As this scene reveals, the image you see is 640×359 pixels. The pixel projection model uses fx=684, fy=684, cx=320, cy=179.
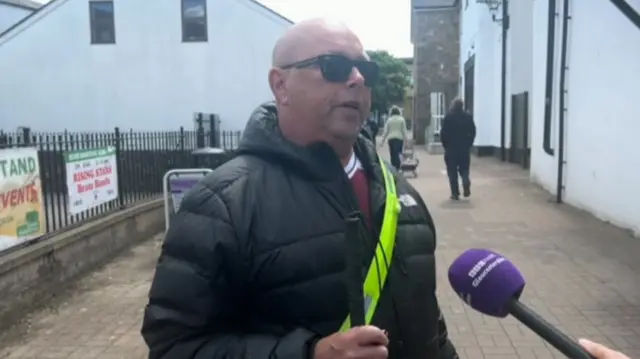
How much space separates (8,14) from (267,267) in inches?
1402

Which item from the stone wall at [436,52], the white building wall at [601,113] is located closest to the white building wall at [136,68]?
the white building wall at [601,113]

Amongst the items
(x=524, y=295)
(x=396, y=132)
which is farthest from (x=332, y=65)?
(x=396, y=132)

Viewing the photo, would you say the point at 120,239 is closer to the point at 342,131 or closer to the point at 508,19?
the point at 342,131

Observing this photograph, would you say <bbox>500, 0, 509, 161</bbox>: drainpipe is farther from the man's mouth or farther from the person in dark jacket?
the man's mouth

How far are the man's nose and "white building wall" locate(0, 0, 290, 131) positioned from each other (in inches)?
888

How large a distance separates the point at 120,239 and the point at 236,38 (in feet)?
54.3

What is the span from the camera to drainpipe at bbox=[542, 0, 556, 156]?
12.3 meters

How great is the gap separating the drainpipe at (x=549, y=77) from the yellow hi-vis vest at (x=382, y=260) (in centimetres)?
1146

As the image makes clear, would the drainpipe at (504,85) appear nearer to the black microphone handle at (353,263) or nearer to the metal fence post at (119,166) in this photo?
the metal fence post at (119,166)

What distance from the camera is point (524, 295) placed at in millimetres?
6422

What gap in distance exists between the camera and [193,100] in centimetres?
2497

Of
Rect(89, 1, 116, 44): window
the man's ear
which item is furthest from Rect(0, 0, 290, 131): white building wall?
the man's ear

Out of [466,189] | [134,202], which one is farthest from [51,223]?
[466,189]

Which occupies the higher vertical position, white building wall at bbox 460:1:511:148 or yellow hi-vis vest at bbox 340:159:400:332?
white building wall at bbox 460:1:511:148
